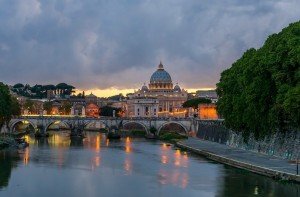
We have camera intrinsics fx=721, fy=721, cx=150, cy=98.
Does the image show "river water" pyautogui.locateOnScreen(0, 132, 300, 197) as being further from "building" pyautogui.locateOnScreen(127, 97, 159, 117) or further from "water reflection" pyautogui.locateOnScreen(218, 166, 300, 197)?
"building" pyautogui.locateOnScreen(127, 97, 159, 117)

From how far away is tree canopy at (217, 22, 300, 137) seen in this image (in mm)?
45562

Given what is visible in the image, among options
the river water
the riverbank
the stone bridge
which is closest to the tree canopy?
the riverbank

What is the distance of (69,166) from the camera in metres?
53.7

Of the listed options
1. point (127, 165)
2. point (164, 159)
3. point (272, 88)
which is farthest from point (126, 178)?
point (164, 159)

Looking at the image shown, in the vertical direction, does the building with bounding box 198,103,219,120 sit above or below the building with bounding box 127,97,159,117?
below

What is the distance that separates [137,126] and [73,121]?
19202 millimetres

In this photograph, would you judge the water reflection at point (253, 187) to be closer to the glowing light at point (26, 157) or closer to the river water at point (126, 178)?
the river water at point (126, 178)

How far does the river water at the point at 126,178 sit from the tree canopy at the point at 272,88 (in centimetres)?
454

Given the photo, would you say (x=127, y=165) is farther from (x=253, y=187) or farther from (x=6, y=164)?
(x=253, y=187)

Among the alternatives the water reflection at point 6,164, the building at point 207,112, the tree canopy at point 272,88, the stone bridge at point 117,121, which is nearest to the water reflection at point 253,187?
the tree canopy at point 272,88

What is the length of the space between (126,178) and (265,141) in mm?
17812

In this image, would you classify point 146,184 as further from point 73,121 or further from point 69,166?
point 73,121

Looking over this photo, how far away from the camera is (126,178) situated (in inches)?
1789

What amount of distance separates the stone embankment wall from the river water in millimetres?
4793
